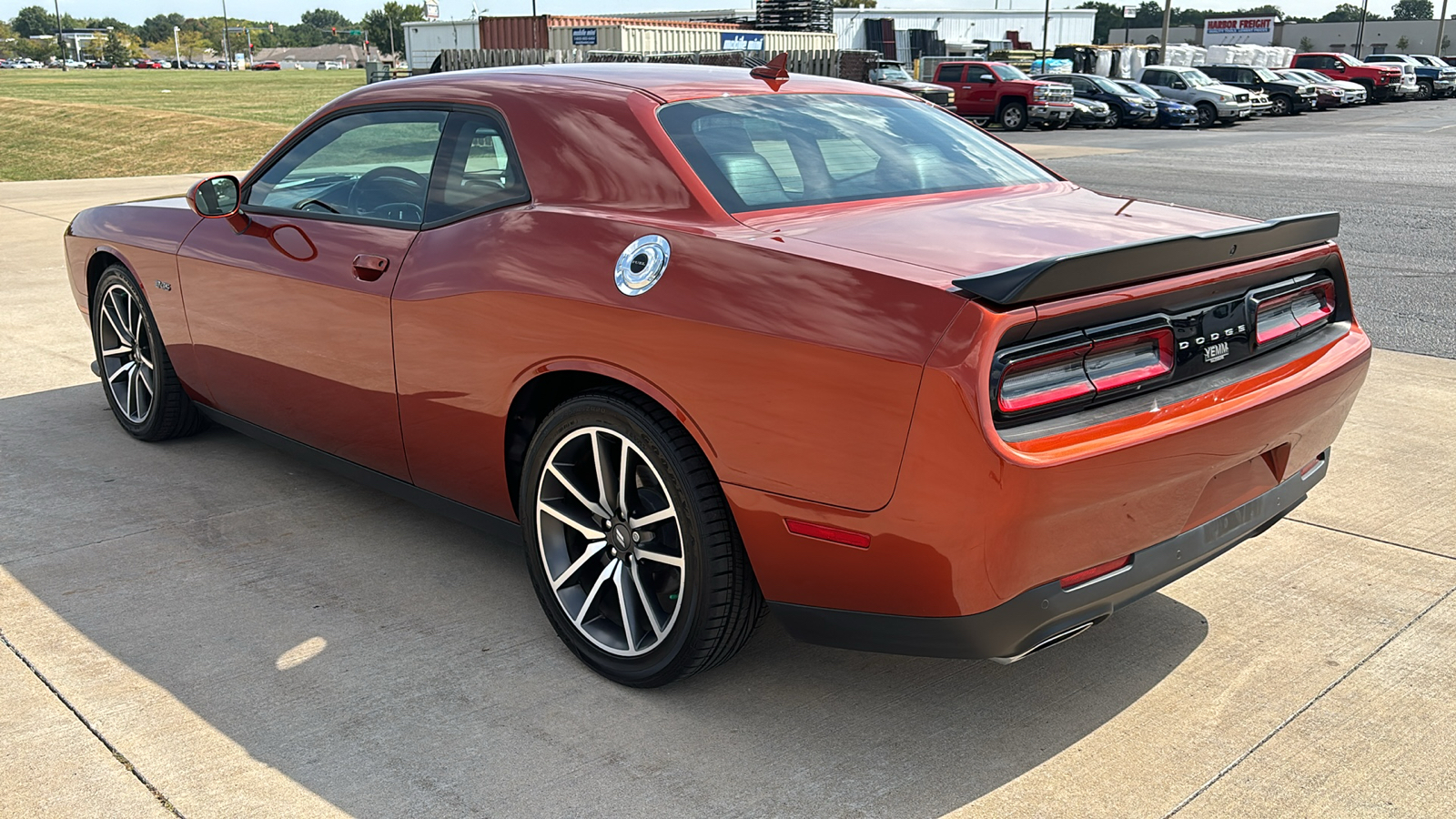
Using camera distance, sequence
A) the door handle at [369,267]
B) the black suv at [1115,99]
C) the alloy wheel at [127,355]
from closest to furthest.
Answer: the door handle at [369,267] < the alloy wheel at [127,355] < the black suv at [1115,99]

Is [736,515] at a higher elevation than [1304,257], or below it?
below

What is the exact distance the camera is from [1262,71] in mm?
40375

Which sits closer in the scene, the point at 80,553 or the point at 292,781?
the point at 292,781

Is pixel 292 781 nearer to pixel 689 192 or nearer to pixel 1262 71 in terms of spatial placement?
pixel 689 192

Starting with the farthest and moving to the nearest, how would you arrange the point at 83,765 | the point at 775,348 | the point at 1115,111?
the point at 1115,111, the point at 83,765, the point at 775,348

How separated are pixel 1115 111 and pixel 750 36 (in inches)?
609

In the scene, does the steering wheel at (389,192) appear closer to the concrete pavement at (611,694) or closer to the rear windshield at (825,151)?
the rear windshield at (825,151)

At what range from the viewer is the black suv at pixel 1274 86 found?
38844 millimetres

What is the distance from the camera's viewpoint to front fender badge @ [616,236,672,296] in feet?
9.64

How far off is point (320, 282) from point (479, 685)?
142 cm

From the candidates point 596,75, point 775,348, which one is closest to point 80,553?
point 596,75

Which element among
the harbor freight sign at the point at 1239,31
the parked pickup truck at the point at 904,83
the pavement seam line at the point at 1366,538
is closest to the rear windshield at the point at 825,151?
the pavement seam line at the point at 1366,538

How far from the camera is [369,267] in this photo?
12.1ft

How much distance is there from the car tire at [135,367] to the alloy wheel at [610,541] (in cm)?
243
